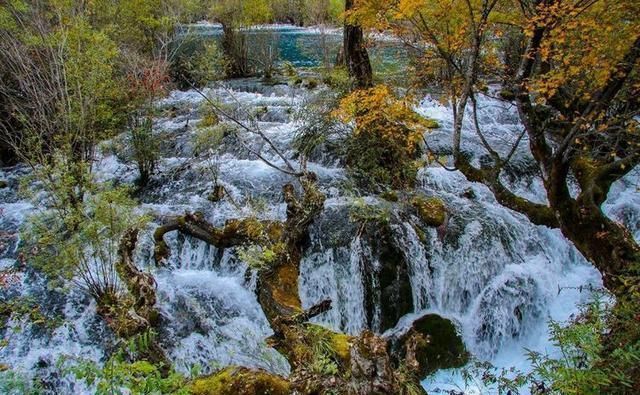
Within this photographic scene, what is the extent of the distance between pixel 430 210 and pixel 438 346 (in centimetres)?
252

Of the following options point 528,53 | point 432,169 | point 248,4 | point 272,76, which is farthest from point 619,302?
point 248,4

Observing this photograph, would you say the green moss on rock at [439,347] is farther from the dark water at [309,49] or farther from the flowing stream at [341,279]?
the dark water at [309,49]

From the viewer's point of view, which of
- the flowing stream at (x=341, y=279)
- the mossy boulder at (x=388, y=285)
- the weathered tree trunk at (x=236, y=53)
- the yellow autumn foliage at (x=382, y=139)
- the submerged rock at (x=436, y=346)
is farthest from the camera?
the weathered tree trunk at (x=236, y=53)

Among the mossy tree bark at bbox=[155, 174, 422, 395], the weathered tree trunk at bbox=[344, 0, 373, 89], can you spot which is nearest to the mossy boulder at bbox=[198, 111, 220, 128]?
the weathered tree trunk at bbox=[344, 0, 373, 89]

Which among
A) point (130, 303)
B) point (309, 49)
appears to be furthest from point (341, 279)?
point (309, 49)

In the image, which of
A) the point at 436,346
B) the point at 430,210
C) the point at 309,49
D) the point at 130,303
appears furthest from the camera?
the point at 309,49

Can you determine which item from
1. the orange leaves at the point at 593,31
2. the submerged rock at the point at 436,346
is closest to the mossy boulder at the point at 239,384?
the submerged rock at the point at 436,346

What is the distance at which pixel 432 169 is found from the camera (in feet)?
32.4

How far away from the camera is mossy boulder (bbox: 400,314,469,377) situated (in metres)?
6.77

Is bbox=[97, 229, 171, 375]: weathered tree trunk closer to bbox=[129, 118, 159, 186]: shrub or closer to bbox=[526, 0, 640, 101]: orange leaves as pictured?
bbox=[129, 118, 159, 186]: shrub

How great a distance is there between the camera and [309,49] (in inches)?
944

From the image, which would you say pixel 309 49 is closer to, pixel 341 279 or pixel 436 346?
pixel 341 279

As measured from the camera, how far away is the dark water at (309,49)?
15.2 m

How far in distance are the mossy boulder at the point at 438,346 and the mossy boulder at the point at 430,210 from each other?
5.76 ft
